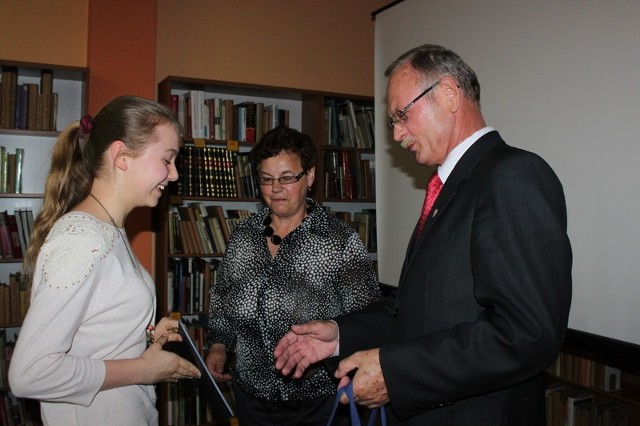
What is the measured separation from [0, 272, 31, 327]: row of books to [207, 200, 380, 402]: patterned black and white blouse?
2349 millimetres

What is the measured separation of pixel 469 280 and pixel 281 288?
43.3 inches

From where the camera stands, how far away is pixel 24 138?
4.38m

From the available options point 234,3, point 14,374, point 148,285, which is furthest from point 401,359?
point 234,3

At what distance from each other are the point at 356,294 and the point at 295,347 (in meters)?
0.58

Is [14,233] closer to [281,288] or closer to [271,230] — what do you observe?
[271,230]

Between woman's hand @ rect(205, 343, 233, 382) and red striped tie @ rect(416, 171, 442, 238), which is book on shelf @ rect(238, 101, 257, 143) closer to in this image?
woman's hand @ rect(205, 343, 233, 382)

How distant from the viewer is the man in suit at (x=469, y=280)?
1263 mm

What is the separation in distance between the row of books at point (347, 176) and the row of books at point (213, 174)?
2.45 ft

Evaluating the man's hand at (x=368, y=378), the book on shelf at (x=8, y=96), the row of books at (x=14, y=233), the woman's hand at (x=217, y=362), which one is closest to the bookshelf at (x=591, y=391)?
the woman's hand at (x=217, y=362)

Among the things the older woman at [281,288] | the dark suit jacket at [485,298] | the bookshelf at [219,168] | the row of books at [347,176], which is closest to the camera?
the dark suit jacket at [485,298]

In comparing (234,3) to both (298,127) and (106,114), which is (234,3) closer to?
(298,127)

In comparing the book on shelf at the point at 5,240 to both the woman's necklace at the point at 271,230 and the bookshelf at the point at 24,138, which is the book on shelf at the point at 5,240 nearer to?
the bookshelf at the point at 24,138

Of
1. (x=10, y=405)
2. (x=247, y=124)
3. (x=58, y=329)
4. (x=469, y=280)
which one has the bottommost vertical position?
(x=10, y=405)

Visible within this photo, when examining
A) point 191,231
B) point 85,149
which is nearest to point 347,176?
point 191,231
